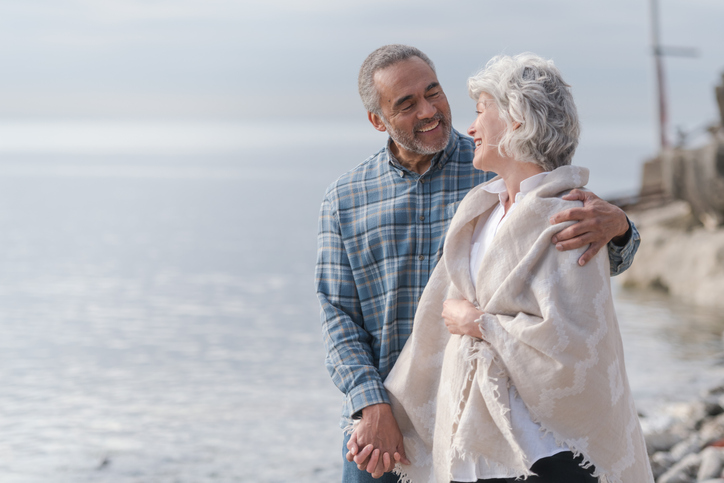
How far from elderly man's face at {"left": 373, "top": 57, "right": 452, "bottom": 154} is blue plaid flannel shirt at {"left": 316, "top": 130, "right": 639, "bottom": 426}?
8cm

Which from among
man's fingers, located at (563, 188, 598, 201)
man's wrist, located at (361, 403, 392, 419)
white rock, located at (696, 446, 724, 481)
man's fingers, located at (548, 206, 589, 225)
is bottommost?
white rock, located at (696, 446, 724, 481)

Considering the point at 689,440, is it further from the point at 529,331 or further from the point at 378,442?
the point at 529,331

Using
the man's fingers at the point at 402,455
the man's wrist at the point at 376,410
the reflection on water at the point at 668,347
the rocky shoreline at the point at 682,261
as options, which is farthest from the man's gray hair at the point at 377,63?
the rocky shoreline at the point at 682,261

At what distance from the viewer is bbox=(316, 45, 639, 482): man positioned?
2.57 metres

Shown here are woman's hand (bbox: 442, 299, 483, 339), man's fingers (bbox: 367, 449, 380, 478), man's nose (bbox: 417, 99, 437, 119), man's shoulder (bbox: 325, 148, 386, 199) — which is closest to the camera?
woman's hand (bbox: 442, 299, 483, 339)

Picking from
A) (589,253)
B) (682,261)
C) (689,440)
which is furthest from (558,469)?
(682,261)

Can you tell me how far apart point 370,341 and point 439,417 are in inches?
17.9

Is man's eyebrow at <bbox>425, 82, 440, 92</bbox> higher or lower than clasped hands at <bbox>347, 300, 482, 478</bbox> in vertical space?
higher

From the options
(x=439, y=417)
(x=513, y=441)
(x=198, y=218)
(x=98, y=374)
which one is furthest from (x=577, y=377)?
(x=198, y=218)

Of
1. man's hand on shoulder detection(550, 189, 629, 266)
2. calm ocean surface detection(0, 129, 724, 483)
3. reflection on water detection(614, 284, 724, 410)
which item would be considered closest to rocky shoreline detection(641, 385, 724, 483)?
reflection on water detection(614, 284, 724, 410)

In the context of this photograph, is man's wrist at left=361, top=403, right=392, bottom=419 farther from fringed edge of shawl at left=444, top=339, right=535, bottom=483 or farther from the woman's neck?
the woman's neck

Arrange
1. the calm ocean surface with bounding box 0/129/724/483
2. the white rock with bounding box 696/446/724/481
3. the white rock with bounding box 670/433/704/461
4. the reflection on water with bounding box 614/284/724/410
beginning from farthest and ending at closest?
1. the reflection on water with bounding box 614/284/724/410
2. the calm ocean surface with bounding box 0/129/724/483
3. the white rock with bounding box 670/433/704/461
4. the white rock with bounding box 696/446/724/481

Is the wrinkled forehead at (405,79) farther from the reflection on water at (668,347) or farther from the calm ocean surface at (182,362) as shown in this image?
the reflection on water at (668,347)

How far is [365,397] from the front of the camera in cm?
246
